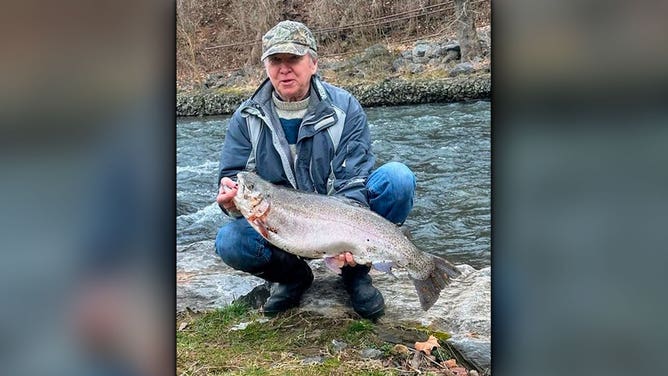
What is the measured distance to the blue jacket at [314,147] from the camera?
2127 mm

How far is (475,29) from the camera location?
2.09 metres

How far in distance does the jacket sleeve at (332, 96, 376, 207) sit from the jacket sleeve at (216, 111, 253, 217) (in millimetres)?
292

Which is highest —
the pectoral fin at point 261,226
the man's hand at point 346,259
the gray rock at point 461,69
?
the gray rock at point 461,69

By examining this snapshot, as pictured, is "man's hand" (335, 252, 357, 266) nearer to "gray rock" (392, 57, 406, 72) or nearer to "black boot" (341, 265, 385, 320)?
"black boot" (341, 265, 385, 320)

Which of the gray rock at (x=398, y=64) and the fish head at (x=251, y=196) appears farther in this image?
the gray rock at (x=398, y=64)

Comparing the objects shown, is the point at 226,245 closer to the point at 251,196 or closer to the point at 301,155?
the point at 251,196

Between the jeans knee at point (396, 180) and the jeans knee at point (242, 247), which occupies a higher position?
the jeans knee at point (396, 180)

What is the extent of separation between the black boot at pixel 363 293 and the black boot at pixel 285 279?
0.42ft

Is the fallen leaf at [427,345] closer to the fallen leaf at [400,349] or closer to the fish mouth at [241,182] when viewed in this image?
the fallen leaf at [400,349]

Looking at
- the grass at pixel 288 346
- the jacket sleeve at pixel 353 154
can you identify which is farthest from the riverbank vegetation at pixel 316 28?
the grass at pixel 288 346
